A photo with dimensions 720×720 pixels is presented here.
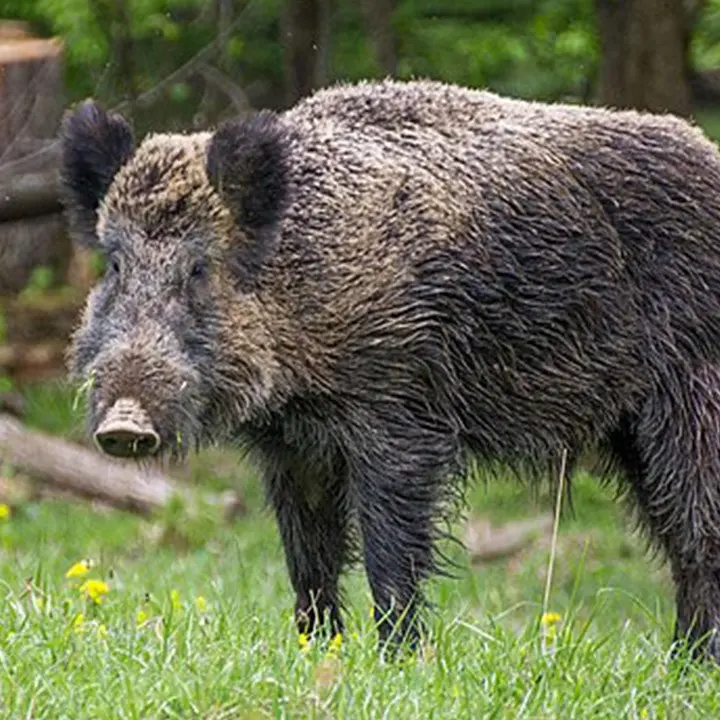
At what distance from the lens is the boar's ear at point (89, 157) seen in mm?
7328

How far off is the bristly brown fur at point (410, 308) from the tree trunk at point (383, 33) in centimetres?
613

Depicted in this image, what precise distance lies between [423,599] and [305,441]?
→ 680 millimetres

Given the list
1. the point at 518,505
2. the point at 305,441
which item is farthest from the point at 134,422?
Answer: the point at 518,505

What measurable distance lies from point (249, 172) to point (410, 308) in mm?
720

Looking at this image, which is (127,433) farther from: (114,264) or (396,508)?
(396,508)

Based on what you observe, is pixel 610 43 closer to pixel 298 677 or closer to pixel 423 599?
pixel 423 599

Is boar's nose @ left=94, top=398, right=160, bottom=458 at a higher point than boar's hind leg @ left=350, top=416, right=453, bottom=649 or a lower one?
higher

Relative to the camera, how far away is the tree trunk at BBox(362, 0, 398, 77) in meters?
13.9

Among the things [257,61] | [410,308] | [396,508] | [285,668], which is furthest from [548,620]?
[257,61]

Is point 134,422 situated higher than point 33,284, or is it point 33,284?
point 134,422

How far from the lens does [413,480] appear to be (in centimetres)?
721

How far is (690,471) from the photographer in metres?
7.67

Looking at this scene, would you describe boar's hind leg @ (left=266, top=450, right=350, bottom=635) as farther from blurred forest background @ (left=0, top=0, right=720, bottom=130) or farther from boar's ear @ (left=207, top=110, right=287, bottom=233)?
blurred forest background @ (left=0, top=0, right=720, bottom=130)

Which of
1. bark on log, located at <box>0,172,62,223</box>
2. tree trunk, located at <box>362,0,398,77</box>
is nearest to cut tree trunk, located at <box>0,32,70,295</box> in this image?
bark on log, located at <box>0,172,62,223</box>
